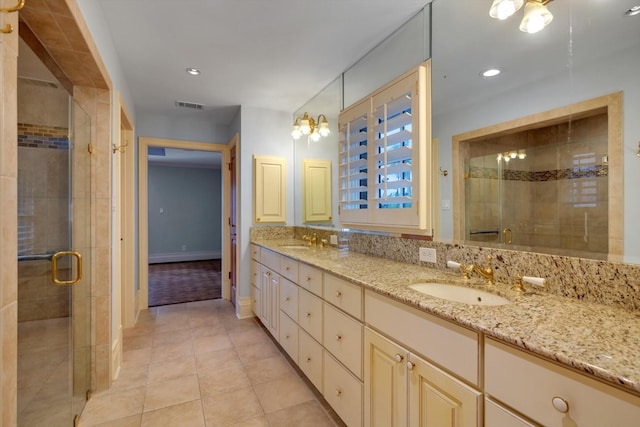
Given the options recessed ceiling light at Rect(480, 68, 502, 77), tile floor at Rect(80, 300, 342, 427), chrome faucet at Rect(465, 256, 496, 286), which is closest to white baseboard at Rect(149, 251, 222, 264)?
tile floor at Rect(80, 300, 342, 427)

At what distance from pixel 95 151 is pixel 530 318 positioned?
8.17 feet

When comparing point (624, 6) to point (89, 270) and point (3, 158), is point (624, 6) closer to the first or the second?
point (3, 158)

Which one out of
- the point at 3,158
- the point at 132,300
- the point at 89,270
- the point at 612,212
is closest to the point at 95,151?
the point at 89,270

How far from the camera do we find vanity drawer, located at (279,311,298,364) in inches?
87.6

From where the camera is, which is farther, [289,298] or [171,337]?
[171,337]

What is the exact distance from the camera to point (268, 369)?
2354mm

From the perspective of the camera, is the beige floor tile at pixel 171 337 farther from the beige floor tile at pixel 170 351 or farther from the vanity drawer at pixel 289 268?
the vanity drawer at pixel 289 268

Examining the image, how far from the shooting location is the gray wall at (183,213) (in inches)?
279

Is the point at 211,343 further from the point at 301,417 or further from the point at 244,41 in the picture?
the point at 244,41

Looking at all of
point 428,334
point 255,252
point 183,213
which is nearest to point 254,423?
point 428,334

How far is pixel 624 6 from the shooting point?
3.51 feet

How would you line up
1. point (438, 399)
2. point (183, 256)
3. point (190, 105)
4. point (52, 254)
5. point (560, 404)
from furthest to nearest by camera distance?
1. point (183, 256)
2. point (190, 105)
3. point (52, 254)
4. point (438, 399)
5. point (560, 404)

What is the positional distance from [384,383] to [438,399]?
0.31 metres

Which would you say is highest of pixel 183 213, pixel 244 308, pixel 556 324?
pixel 183 213
